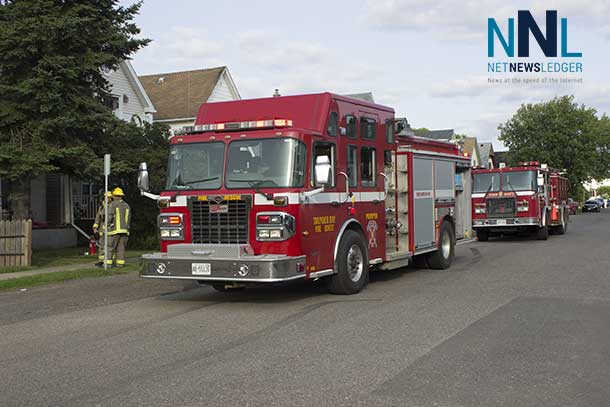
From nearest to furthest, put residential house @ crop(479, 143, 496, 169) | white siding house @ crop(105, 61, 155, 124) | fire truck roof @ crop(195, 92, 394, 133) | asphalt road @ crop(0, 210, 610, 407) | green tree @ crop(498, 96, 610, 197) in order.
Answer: asphalt road @ crop(0, 210, 610, 407) < fire truck roof @ crop(195, 92, 394, 133) < white siding house @ crop(105, 61, 155, 124) < green tree @ crop(498, 96, 610, 197) < residential house @ crop(479, 143, 496, 169)

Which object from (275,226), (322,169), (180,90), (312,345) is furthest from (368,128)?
(180,90)

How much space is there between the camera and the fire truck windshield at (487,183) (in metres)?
22.8

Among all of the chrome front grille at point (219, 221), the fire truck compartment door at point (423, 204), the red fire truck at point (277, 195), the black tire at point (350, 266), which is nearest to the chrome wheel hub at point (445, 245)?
the fire truck compartment door at point (423, 204)

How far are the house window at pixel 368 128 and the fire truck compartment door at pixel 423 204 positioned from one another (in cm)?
151

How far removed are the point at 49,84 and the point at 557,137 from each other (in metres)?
56.2

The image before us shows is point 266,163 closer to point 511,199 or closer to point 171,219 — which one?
point 171,219

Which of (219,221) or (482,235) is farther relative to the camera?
(482,235)

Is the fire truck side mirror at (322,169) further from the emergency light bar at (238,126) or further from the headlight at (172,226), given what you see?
the headlight at (172,226)

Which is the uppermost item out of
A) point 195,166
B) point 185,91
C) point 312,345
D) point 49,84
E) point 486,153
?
point 185,91

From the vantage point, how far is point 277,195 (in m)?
8.92

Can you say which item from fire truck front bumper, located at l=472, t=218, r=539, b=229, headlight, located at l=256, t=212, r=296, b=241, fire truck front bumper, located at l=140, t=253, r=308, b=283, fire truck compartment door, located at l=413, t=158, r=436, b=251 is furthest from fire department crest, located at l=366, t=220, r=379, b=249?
fire truck front bumper, located at l=472, t=218, r=539, b=229

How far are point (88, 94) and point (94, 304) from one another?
8.25 m

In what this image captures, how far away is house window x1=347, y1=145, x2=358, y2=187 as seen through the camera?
1027 cm

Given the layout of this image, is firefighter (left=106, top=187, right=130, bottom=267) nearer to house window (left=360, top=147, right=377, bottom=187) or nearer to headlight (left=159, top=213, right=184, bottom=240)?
headlight (left=159, top=213, right=184, bottom=240)
